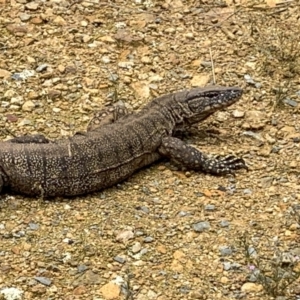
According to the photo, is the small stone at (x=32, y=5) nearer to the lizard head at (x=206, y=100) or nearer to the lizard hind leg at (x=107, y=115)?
the lizard hind leg at (x=107, y=115)

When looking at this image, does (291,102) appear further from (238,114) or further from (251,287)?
(251,287)

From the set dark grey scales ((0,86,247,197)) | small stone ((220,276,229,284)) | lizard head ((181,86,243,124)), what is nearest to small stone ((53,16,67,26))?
dark grey scales ((0,86,247,197))

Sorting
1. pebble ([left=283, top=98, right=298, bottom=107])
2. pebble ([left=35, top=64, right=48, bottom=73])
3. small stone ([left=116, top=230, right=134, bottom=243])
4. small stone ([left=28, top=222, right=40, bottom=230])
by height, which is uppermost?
pebble ([left=35, top=64, right=48, bottom=73])

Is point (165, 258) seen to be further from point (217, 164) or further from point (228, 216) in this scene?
point (217, 164)

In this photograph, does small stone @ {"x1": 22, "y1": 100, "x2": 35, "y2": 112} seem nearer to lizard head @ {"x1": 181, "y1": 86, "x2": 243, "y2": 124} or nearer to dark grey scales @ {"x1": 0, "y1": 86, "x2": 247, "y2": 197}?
dark grey scales @ {"x1": 0, "y1": 86, "x2": 247, "y2": 197}

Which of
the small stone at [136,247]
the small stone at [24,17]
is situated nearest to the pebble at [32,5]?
the small stone at [24,17]

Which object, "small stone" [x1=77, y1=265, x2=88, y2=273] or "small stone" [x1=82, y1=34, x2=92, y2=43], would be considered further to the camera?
"small stone" [x1=82, y1=34, x2=92, y2=43]
